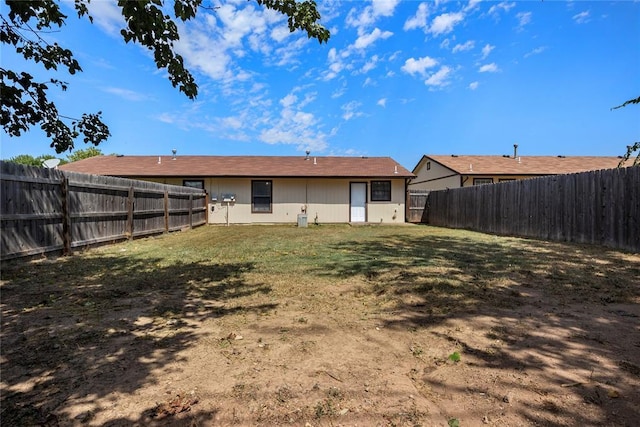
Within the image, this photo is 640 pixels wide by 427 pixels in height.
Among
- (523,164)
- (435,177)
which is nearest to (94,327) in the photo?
(435,177)

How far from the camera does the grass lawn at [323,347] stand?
2.02m

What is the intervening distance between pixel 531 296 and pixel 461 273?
3.95 ft

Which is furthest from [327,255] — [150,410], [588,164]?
[588,164]

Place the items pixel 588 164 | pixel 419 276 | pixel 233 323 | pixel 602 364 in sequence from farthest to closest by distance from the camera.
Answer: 1. pixel 588 164
2. pixel 419 276
3. pixel 233 323
4. pixel 602 364

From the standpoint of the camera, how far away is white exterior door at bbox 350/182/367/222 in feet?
64.1

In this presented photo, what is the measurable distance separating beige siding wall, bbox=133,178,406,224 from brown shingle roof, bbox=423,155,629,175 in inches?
210

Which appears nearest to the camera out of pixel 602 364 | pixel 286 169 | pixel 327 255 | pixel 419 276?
pixel 602 364

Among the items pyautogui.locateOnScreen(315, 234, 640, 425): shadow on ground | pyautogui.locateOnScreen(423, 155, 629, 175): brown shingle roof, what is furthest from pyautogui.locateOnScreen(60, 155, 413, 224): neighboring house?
pyautogui.locateOnScreen(315, 234, 640, 425): shadow on ground

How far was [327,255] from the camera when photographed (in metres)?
7.54

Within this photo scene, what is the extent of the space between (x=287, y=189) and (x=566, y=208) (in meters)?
12.9

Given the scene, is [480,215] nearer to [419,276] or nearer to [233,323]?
[419,276]

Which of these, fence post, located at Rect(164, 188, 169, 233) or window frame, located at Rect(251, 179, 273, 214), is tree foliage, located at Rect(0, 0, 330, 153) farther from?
window frame, located at Rect(251, 179, 273, 214)

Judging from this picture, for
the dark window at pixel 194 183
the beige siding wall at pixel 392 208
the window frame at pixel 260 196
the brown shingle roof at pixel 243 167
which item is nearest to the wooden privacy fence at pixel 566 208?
the beige siding wall at pixel 392 208

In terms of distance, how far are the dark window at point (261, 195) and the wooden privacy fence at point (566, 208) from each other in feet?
32.8
